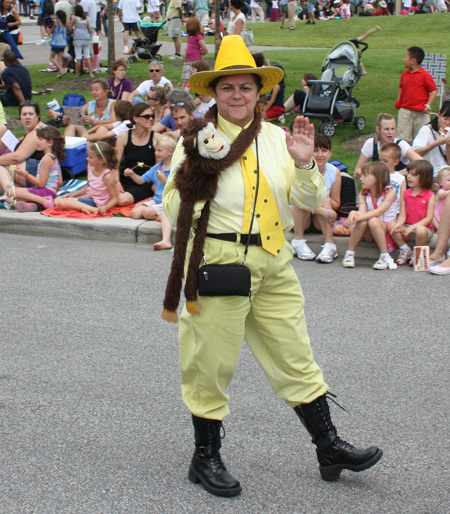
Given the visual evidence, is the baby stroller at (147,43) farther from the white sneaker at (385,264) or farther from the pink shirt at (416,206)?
the white sneaker at (385,264)

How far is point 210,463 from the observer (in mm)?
3625

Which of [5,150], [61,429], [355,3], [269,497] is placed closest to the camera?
[269,497]

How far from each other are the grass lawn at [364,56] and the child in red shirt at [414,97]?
0.79 metres

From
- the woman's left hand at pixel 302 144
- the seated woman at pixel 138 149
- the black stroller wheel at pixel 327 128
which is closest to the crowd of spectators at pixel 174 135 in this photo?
the seated woman at pixel 138 149

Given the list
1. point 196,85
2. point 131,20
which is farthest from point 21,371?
point 131,20

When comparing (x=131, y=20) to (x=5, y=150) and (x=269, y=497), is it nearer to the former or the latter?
(x=5, y=150)

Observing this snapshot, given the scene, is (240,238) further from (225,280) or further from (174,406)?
(174,406)

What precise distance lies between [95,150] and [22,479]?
18.5ft

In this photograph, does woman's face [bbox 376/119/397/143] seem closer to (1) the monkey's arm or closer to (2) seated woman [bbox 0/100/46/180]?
(2) seated woman [bbox 0/100/46/180]

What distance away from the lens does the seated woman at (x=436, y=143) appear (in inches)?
341

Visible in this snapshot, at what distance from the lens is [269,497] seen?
3.53 m

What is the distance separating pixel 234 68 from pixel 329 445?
183 cm

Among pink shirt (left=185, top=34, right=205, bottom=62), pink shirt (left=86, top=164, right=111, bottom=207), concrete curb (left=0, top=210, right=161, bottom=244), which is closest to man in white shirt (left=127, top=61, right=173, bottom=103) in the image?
pink shirt (left=185, top=34, right=205, bottom=62)

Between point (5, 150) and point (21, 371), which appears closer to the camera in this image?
point (21, 371)
